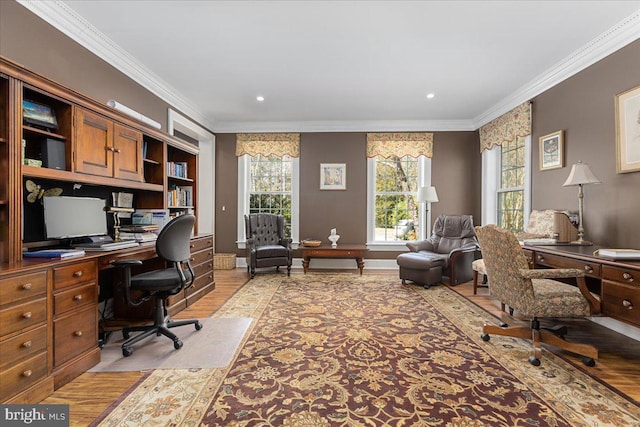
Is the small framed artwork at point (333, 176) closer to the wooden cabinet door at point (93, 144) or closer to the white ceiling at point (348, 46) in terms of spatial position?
the white ceiling at point (348, 46)

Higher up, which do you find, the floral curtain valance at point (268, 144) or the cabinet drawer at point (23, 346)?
the floral curtain valance at point (268, 144)

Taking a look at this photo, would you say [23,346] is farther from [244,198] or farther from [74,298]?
[244,198]

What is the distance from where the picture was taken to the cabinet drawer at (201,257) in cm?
367

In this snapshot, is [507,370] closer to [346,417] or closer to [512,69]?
[346,417]

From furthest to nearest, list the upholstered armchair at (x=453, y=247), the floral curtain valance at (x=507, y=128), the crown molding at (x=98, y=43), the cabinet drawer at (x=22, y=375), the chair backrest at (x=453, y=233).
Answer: the chair backrest at (x=453, y=233)
the upholstered armchair at (x=453, y=247)
the floral curtain valance at (x=507, y=128)
the crown molding at (x=98, y=43)
the cabinet drawer at (x=22, y=375)

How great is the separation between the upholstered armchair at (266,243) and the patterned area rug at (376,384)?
1.97 meters

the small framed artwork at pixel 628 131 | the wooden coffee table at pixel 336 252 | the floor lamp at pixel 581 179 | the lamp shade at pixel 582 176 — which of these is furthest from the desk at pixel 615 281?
the wooden coffee table at pixel 336 252

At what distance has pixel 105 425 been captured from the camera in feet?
5.18

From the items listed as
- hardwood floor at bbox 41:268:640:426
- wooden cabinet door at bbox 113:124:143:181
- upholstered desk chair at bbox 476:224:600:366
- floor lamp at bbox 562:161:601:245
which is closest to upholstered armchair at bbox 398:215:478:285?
hardwood floor at bbox 41:268:640:426

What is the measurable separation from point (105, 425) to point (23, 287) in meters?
0.87

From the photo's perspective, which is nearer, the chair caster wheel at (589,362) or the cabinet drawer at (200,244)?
the chair caster wheel at (589,362)

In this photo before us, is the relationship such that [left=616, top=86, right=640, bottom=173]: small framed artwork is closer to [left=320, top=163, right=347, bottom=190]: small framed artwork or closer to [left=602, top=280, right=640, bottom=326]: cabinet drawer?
[left=602, top=280, right=640, bottom=326]: cabinet drawer

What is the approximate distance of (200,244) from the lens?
3863 millimetres

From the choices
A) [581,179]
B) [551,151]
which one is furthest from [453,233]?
[581,179]
